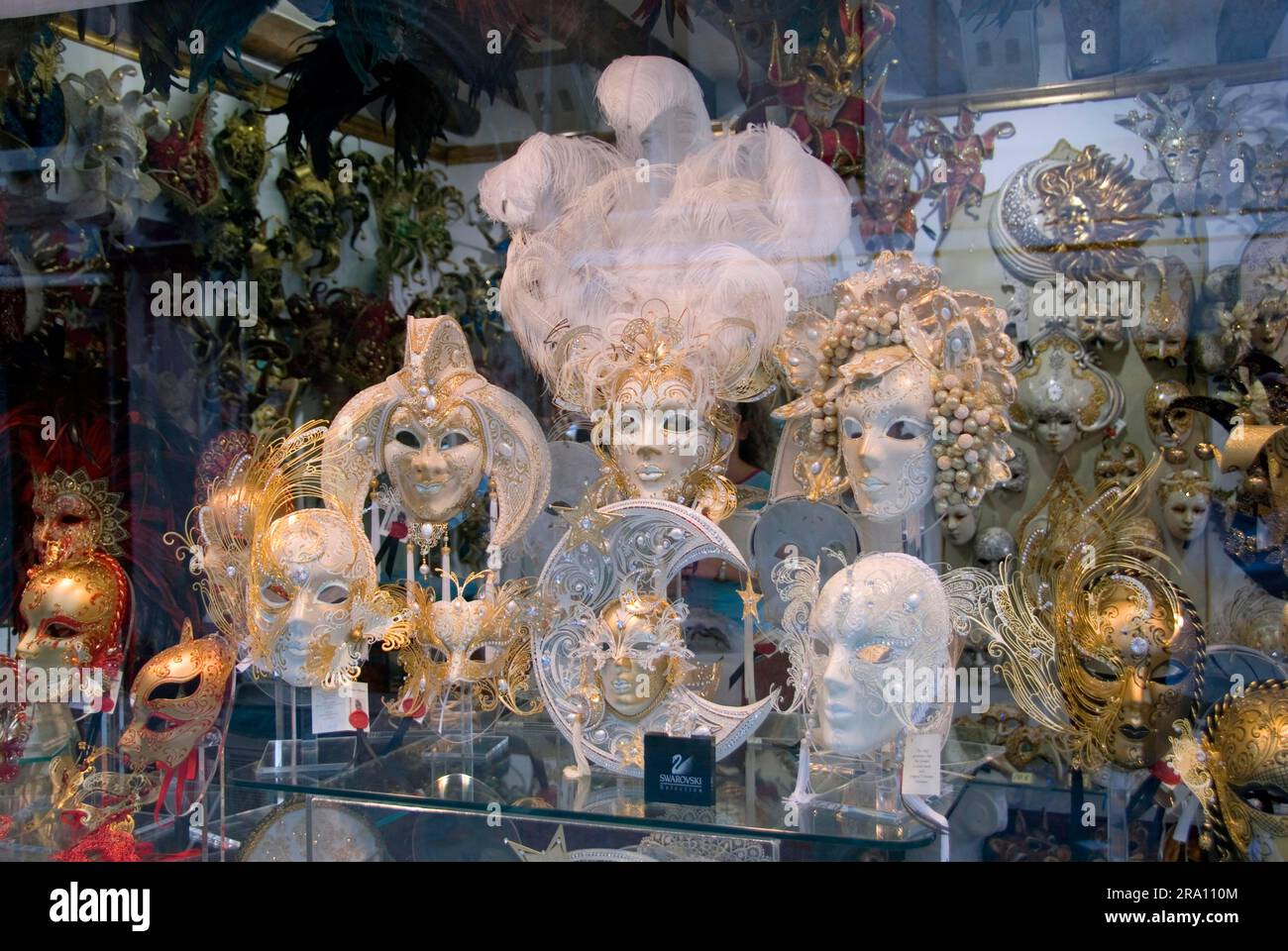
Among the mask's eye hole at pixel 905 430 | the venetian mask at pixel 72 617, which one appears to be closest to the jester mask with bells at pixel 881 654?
the mask's eye hole at pixel 905 430

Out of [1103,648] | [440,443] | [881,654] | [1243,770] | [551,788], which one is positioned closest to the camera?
[1243,770]

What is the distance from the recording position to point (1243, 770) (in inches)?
93.0

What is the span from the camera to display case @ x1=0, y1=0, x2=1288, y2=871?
264 centimetres

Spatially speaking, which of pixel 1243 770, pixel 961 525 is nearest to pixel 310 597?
pixel 961 525

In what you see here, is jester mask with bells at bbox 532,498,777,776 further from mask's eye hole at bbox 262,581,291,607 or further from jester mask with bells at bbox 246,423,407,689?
mask's eye hole at bbox 262,581,291,607

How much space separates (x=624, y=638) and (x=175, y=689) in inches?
42.4

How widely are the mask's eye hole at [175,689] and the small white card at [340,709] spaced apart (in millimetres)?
280

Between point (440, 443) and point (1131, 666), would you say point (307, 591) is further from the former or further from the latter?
point (1131, 666)

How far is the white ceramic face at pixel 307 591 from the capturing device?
9.34 feet

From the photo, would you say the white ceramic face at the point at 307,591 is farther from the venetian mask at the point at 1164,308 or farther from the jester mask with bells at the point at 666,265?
the venetian mask at the point at 1164,308

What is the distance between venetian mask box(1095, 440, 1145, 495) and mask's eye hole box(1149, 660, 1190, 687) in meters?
0.59

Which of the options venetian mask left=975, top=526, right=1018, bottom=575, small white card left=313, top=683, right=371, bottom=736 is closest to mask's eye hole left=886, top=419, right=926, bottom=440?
venetian mask left=975, top=526, right=1018, bottom=575

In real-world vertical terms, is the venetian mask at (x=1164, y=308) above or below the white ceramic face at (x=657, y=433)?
above
